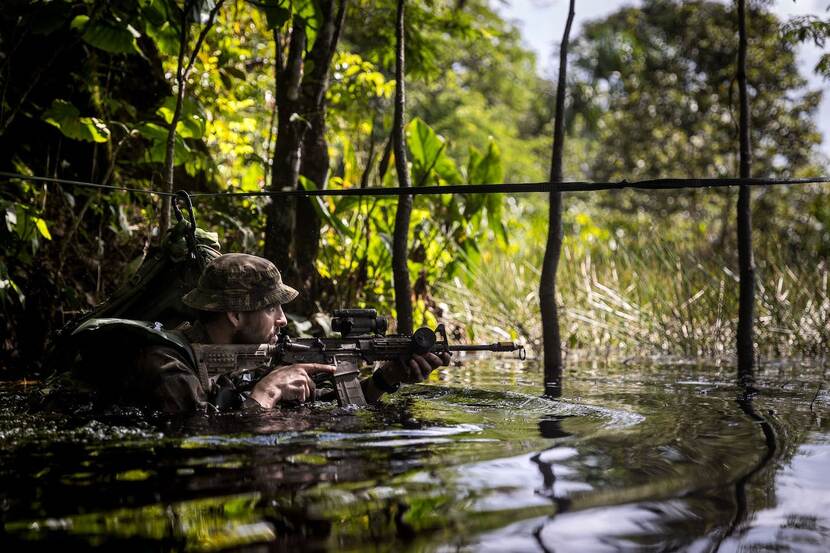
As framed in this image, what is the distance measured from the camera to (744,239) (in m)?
6.85

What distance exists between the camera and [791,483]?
9.93 ft

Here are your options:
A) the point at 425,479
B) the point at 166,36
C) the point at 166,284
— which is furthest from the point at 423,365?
the point at 166,36

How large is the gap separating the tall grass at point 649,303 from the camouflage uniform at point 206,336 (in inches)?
206

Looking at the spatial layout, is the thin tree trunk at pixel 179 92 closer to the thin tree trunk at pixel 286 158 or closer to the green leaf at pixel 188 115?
the green leaf at pixel 188 115

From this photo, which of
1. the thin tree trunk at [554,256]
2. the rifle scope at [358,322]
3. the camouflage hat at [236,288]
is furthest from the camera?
the thin tree trunk at [554,256]

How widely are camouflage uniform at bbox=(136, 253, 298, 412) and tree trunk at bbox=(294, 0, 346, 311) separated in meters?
3.21

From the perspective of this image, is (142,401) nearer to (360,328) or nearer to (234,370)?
Result: (234,370)

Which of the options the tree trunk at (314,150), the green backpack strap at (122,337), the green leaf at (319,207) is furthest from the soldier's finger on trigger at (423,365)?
the tree trunk at (314,150)

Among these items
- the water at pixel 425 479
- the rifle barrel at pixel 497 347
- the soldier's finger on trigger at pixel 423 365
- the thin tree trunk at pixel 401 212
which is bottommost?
the water at pixel 425 479

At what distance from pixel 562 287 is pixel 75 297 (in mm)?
5501

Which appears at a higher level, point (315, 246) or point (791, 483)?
point (315, 246)

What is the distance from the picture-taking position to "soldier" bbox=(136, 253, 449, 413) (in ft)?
13.1

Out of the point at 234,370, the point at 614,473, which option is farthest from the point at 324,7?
the point at 614,473

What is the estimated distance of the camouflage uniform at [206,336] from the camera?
3.98 metres
